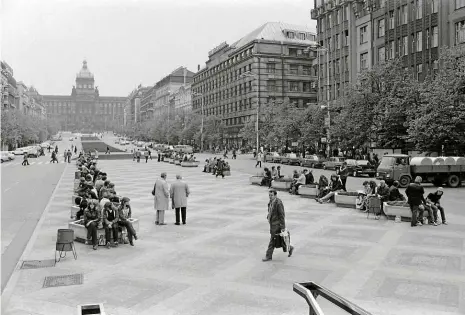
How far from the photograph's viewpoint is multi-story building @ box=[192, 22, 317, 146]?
3711 inches

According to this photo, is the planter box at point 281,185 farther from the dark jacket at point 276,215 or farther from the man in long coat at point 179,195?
the dark jacket at point 276,215

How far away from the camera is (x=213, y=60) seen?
121m

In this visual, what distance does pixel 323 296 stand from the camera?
3730 millimetres

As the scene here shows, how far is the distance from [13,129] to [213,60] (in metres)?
54.6

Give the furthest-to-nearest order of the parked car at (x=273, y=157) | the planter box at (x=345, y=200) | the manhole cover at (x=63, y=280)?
the parked car at (x=273, y=157) → the planter box at (x=345, y=200) → the manhole cover at (x=63, y=280)

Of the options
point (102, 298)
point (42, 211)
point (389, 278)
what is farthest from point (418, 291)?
point (42, 211)

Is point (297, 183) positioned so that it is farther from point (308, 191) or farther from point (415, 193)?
point (415, 193)

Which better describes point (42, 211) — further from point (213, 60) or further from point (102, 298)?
point (213, 60)

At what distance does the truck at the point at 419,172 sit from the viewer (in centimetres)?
2908

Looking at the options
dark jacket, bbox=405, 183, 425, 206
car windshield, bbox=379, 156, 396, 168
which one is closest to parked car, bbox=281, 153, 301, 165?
car windshield, bbox=379, 156, 396, 168

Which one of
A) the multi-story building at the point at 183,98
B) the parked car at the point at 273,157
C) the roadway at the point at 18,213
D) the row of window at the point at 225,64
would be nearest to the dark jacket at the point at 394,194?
the roadway at the point at 18,213

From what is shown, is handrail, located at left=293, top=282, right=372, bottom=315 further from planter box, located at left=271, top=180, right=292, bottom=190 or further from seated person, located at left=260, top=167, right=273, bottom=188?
seated person, located at left=260, top=167, right=273, bottom=188

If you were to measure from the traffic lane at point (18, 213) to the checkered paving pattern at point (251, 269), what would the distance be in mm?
548

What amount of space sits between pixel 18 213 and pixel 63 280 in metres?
11.2
